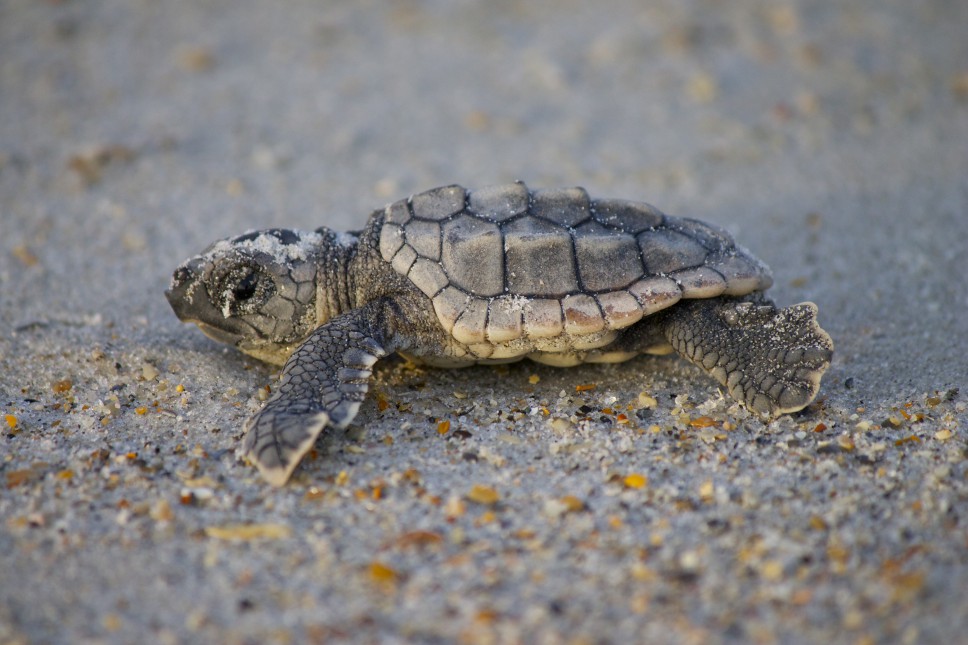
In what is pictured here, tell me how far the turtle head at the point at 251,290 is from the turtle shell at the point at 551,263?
0.39 meters

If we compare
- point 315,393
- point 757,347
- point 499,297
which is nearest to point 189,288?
point 315,393

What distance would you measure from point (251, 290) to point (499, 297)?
40.6 inches

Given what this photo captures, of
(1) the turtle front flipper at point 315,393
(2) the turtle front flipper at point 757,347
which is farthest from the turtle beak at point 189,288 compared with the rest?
(2) the turtle front flipper at point 757,347

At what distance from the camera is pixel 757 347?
3.05 metres

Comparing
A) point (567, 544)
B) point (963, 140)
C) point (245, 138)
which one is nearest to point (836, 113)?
point (963, 140)

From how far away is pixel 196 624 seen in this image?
2086 mm

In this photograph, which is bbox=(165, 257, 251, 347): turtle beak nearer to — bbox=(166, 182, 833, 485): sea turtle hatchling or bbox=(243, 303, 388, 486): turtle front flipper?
bbox=(166, 182, 833, 485): sea turtle hatchling

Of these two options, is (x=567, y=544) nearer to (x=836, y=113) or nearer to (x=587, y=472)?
(x=587, y=472)

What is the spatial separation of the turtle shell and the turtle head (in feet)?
1.27

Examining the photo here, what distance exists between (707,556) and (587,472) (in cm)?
54

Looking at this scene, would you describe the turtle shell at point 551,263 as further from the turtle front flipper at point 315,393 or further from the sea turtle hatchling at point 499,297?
the turtle front flipper at point 315,393

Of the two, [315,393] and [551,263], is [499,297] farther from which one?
[315,393]

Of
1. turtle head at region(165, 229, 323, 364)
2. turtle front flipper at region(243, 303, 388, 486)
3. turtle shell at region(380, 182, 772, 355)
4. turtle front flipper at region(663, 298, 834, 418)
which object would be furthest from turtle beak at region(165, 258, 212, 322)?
turtle front flipper at region(663, 298, 834, 418)

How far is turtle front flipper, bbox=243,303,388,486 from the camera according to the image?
2.63 meters
